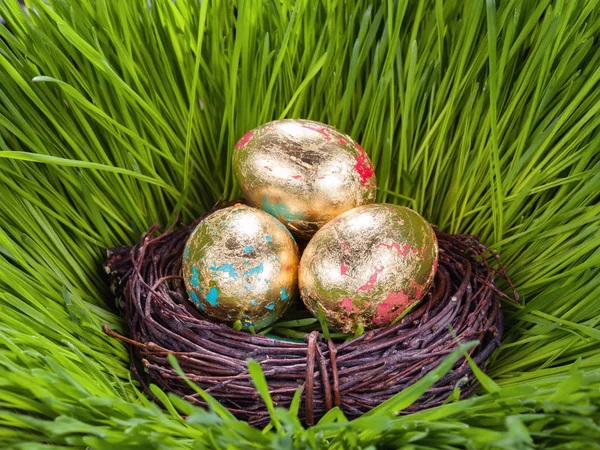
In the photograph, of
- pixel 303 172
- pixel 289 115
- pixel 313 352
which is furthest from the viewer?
pixel 289 115

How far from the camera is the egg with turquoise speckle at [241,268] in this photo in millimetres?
595

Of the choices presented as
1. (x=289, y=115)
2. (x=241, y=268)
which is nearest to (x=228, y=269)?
(x=241, y=268)

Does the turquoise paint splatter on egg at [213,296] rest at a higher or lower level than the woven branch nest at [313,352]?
higher

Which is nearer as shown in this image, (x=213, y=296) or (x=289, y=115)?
(x=213, y=296)

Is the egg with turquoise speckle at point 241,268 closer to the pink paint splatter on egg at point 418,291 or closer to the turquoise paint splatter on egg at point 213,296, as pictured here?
the turquoise paint splatter on egg at point 213,296

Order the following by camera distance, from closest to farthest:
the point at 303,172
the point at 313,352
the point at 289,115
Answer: the point at 313,352 < the point at 303,172 < the point at 289,115

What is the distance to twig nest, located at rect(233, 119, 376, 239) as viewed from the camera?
64cm

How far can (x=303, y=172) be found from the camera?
643 millimetres

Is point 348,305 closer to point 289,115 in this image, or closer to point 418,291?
point 418,291

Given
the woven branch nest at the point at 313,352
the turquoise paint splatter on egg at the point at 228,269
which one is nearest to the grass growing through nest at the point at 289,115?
the woven branch nest at the point at 313,352

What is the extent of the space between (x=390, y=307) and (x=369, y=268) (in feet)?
0.17

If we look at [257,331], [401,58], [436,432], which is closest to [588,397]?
[436,432]

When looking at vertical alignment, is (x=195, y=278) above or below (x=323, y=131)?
below

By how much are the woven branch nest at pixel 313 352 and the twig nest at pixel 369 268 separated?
0.09ft
